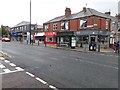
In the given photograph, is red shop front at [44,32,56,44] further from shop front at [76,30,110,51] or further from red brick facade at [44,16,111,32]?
shop front at [76,30,110,51]

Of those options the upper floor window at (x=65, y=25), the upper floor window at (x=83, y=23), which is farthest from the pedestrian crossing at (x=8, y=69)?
the upper floor window at (x=65, y=25)

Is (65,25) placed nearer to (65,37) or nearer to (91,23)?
(65,37)

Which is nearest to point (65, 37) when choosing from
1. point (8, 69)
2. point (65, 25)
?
point (65, 25)

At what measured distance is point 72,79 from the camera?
28.5 feet

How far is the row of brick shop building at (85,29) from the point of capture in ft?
121

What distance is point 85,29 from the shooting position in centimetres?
3800

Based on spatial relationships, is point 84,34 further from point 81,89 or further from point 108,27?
point 81,89

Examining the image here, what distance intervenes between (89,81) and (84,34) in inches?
1191

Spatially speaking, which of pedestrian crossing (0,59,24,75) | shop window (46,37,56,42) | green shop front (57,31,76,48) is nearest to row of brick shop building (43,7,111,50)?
green shop front (57,31,76,48)

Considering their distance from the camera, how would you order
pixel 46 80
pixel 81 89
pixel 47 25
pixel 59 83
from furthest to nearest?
pixel 47 25 → pixel 46 80 → pixel 59 83 → pixel 81 89

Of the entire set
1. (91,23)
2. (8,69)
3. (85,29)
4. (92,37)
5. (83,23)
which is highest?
(83,23)

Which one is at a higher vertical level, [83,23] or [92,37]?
[83,23]

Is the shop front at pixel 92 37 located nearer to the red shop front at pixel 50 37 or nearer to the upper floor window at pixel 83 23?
the upper floor window at pixel 83 23

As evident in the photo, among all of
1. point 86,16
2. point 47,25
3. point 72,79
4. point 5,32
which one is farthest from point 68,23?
point 5,32
